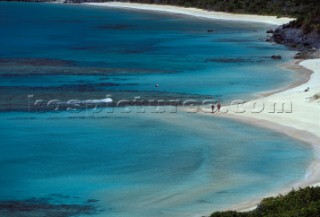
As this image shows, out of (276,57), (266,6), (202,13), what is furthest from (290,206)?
(202,13)

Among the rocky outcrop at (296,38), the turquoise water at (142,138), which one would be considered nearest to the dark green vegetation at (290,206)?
the turquoise water at (142,138)

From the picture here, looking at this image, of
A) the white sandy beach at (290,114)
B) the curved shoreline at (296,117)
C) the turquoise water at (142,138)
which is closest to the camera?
the turquoise water at (142,138)

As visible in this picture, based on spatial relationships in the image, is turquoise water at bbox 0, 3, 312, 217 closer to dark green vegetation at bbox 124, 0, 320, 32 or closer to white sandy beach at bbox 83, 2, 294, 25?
white sandy beach at bbox 83, 2, 294, 25

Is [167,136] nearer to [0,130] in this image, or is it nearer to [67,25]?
[0,130]

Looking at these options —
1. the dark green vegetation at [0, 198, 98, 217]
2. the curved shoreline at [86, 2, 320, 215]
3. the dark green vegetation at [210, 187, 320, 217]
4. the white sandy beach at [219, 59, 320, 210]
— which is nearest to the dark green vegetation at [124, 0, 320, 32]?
the curved shoreline at [86, 2, 320, 215]

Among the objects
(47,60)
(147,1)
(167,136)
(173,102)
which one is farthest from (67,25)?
(167,136)

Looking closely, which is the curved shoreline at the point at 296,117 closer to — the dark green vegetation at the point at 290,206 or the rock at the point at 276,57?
the dark green vegetation at the point at 290,206
